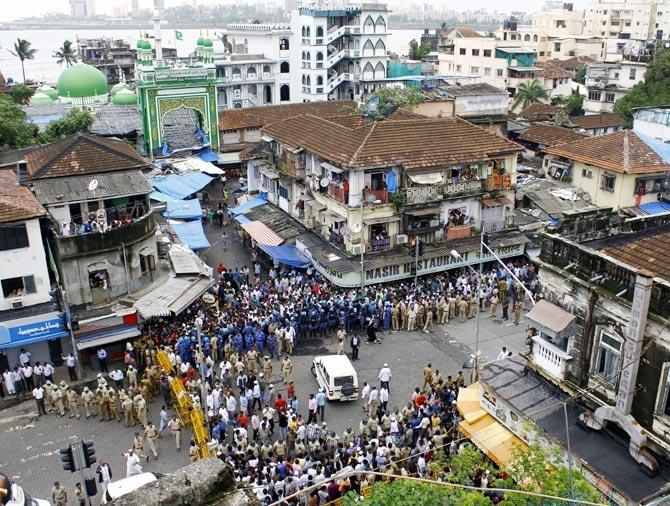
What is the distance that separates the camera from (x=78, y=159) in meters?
27.3

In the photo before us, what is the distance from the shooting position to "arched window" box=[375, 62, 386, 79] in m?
69.3

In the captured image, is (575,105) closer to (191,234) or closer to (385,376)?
(191,234)

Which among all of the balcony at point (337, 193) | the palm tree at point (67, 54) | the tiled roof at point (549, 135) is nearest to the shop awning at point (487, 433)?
the balcony at point (337, 193)

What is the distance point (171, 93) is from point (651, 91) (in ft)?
129

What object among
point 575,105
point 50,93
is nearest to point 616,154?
point 575,105

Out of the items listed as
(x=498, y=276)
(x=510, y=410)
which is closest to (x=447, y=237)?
(x=498, y=276)

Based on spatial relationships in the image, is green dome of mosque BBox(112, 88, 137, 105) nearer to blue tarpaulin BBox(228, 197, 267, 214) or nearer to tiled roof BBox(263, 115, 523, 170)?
blue tarpaulin BBox(228, 197, 267, 214)

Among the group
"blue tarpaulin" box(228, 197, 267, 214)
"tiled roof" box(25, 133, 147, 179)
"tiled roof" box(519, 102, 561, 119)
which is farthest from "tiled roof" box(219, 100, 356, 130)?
"tiled roof" box(25, 133, 147, 179)

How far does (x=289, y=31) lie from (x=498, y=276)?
46.8m

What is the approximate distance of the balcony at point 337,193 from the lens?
30.5m

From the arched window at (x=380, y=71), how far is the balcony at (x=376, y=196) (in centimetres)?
4205

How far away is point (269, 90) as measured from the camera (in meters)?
68.5

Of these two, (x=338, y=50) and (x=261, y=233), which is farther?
(x=338, y=50)

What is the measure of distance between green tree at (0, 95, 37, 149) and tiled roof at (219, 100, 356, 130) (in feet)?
51.7
